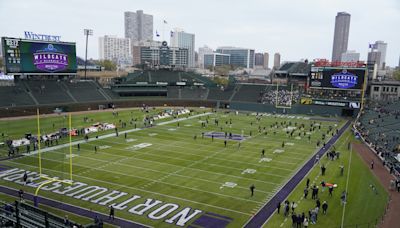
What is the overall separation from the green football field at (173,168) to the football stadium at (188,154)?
15 centimetres

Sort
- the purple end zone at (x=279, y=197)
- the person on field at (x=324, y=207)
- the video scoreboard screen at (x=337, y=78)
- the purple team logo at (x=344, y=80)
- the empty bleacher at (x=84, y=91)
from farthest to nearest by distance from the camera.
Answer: the empty bleacher at (x=84, y=91) → the purple team logo at (x=344, y=80) → the video scoreboard screen at (x=337, y=78) → the person on field at (x=324, y=207) → the purple end zone at (x=279, y=197)

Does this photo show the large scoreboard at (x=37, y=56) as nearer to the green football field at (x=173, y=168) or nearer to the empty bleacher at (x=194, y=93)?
the green football field at (x=173, y=168)

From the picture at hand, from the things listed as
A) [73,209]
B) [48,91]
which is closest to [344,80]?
[73,209]

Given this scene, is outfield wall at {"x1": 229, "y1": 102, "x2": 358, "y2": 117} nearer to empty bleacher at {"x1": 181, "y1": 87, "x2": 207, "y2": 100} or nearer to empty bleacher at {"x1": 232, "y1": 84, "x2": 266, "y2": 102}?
empty bleacher at {"x1": 232, "y1": 84, "x2": 266, "y2": 102}

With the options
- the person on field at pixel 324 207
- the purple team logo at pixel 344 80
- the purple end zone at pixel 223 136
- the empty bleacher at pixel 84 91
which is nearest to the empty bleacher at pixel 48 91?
the empty bleacher at pixel 84 91

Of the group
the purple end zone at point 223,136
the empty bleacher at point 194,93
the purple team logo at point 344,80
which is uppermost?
the purple team logo at point 344,80

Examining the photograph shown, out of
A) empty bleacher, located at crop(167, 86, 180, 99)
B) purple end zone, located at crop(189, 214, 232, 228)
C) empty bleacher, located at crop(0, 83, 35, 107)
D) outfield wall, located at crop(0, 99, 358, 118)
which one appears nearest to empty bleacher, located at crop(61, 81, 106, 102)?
outfield wall, located at crop(0, 99, 358, 118)

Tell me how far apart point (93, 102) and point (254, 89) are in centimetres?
4199

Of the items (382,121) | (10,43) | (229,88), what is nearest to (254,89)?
(229,88)

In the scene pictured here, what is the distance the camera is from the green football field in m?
23.3

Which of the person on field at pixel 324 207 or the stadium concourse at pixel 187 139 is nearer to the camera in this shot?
the person on field at pixel 324 207

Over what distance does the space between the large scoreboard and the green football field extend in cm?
1366

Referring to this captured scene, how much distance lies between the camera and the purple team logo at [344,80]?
67562 millimetres

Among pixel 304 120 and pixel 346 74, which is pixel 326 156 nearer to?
pixel 304 120
